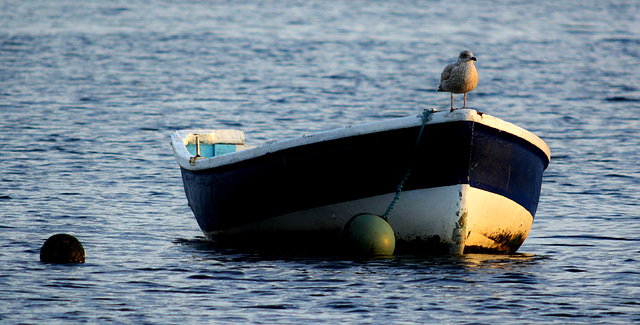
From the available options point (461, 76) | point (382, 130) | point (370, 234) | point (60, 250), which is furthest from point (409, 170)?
point (60, 250)

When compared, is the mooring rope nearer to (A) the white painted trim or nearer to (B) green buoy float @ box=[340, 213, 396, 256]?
(A) the white painted trim

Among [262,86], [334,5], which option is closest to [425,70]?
[262,86]

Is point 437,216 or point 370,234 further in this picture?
point 437,216

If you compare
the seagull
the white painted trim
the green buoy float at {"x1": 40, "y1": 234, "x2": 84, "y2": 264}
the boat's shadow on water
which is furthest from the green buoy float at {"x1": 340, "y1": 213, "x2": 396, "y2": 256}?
A: the green buoy float at {"x1": 40, "y1": 234, "x2": 84, "y2": 264}

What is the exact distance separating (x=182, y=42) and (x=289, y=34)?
21.4ft

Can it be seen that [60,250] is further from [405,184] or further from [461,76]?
[461,76]

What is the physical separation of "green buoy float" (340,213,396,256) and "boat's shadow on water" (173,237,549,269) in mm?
175

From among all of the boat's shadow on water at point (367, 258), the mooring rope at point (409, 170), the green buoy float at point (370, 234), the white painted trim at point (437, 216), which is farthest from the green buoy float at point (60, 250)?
the mooring rope at point (409, 170)

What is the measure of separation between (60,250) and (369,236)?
326cm

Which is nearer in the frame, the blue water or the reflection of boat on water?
the blue water

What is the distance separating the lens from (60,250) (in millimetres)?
10547

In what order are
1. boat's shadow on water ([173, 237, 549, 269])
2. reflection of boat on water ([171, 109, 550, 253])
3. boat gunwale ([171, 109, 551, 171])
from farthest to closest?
boat's shadow on water ([173, 237, 549, 269])
reflection of boat on water ([171, 109, 550, 253])
boat gunwale ([171, 109, 551, 171])

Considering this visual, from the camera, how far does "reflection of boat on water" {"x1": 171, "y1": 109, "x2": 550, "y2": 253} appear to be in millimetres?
10352

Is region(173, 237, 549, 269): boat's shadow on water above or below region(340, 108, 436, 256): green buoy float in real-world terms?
below
